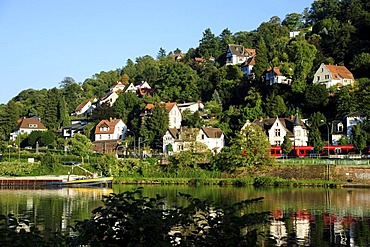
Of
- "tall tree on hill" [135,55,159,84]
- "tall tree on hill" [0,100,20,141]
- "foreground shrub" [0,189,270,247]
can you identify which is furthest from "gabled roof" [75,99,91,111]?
"foreground shrub" [0,189,270,247]

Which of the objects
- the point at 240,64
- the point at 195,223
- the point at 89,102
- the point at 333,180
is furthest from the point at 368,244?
the point at 89,102

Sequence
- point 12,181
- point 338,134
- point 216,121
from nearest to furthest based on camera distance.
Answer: point 12,181 < point 338,134 < point 216,121

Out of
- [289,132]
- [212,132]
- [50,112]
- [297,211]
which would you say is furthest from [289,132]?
[50,112]

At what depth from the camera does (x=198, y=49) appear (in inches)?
6240

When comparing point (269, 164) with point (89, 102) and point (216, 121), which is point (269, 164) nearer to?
point (216, 121)

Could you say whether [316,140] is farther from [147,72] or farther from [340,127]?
[147,72]

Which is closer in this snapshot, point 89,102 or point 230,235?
point 230,235

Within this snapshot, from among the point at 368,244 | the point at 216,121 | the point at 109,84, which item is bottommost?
the point at 368,244

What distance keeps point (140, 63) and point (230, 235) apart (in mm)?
158765

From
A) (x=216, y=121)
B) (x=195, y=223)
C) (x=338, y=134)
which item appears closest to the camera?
(x=195, y=223)

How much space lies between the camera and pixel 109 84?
526 ft

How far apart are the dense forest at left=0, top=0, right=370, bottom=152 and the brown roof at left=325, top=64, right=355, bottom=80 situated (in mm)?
2327

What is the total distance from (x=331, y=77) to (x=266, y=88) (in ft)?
39.0

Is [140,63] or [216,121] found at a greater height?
[140,63]
